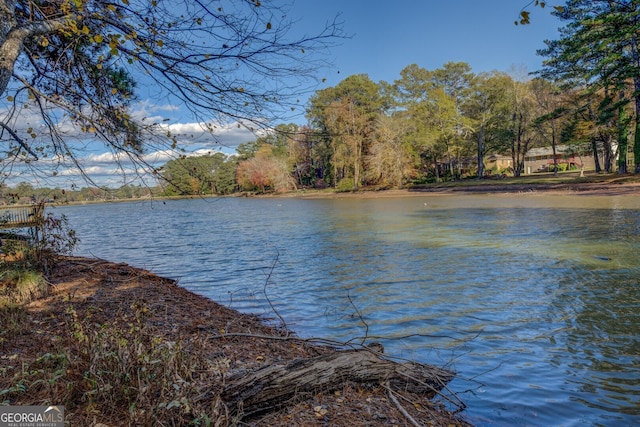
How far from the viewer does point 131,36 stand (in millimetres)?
3107

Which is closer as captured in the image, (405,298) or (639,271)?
(405,298)

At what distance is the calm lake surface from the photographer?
3979 millimetres

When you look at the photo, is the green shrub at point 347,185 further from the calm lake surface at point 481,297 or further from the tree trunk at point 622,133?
the calm lake surface at point 481,297

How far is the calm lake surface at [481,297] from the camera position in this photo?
3.98 meters

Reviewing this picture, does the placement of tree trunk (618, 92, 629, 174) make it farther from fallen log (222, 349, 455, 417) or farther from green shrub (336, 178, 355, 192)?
fallen log (222, 349, 455, 417)

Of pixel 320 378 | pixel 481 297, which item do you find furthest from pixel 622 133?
pixel 320 378

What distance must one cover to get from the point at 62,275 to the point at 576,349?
8.66m

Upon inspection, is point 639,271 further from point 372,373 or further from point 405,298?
point 372,373

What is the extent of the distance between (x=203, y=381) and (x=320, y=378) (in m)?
0.92

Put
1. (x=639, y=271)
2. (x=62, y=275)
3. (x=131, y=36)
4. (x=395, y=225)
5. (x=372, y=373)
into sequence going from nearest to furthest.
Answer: (x=131, y=36) < (x=372, y=373) < (x=62, y=275) < (x=639, y=271) < (x=395, y=225)

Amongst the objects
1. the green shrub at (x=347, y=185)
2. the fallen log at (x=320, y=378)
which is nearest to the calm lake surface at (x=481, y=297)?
the fallen log at (x=320, y=378)

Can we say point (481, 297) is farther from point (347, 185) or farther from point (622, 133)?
point (347, 185)

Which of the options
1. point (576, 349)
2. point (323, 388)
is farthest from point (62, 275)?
point (576, 349)

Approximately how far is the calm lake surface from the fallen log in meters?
0.50
